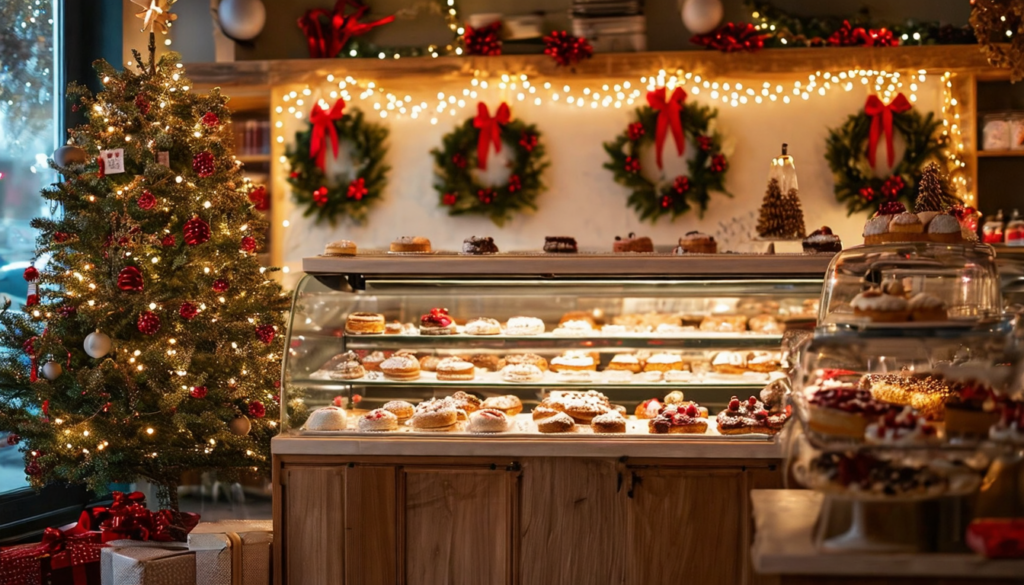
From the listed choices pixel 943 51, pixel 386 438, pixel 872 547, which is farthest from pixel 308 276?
pixel 943 51

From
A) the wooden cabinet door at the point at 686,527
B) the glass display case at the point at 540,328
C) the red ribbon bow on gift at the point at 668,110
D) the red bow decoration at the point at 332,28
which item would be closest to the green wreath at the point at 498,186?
the red ribbon bow on gift at the point at 668,110

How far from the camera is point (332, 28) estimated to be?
650 centimetres

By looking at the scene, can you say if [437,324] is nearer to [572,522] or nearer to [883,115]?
[572,522]

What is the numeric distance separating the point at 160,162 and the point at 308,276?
1211mm

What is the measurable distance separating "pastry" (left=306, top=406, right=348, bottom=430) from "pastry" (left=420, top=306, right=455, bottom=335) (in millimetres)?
636

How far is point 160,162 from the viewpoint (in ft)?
15.6

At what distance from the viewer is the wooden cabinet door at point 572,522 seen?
380 cm

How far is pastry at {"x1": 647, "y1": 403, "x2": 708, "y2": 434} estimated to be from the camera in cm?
388

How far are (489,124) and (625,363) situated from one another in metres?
2.45

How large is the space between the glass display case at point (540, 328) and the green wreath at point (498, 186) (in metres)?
1.77

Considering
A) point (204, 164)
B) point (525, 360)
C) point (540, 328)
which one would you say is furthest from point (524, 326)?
point (204, 164)

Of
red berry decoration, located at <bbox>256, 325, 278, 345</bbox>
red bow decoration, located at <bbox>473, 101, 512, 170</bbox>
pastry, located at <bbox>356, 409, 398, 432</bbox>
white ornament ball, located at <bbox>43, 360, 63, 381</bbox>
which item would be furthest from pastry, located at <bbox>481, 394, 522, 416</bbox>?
red bow decoration, located at <bbox>473, 101, 512, 170</bbox>

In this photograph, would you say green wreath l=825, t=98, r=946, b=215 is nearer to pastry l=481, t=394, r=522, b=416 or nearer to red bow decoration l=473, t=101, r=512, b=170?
red bow decoration l=473, t=101, r=512, b=170

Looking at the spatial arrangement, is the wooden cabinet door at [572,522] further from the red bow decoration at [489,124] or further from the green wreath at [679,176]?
the red bow decoration at [489,124]
